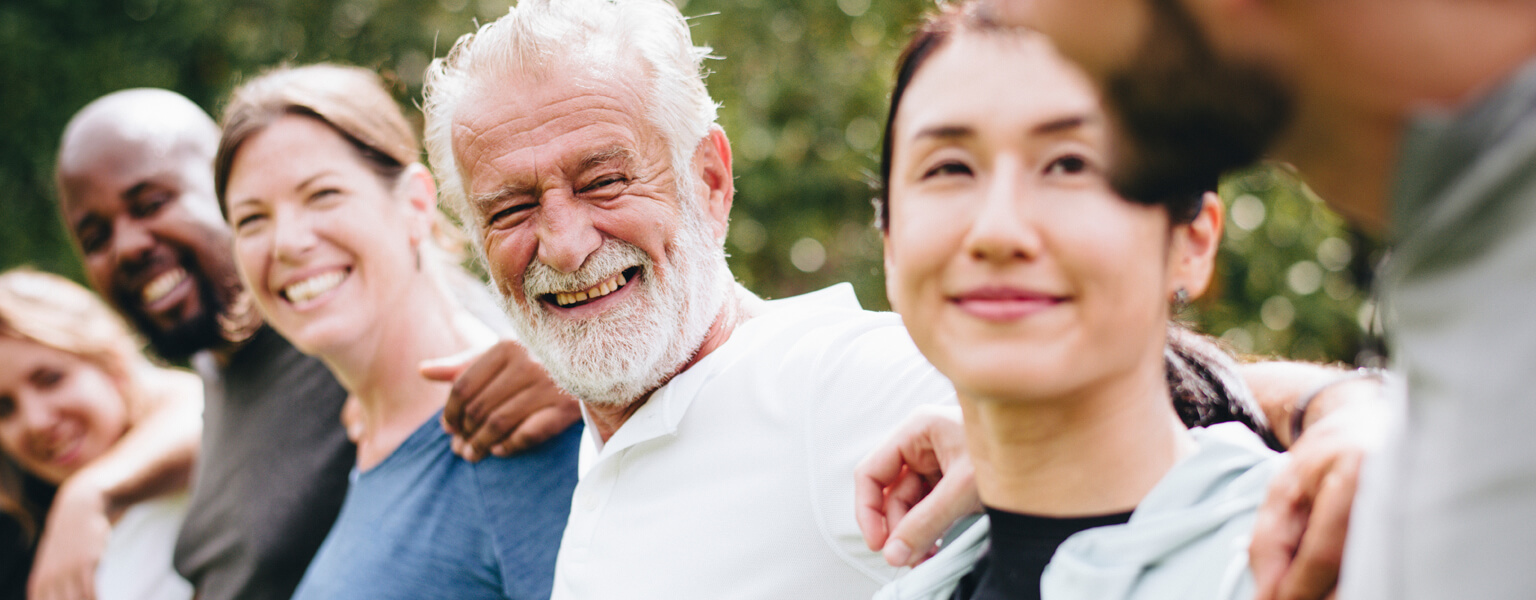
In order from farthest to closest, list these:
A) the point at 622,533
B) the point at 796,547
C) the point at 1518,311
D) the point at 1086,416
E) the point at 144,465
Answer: the point at 144,465 → the point at 622,533 → the point at 796,547 → the point at 1086,416 → the point at 1518,311

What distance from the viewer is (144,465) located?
3.51 m

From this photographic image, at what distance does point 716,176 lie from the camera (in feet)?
7.49

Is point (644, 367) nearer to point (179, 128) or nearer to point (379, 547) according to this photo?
point (379, 547)

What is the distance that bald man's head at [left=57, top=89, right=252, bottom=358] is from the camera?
3.38 metres

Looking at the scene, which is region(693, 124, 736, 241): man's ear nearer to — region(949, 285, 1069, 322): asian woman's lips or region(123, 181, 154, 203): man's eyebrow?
region(949, 285, 1069, 322): asian woman's lips

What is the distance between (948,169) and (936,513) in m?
0.46

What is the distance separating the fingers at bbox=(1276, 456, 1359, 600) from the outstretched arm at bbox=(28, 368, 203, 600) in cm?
346

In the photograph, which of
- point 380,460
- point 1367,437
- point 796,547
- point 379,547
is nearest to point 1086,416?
point 1367,437

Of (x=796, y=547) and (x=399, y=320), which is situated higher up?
(x=796, y=547)

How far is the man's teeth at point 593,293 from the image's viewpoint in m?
2.08

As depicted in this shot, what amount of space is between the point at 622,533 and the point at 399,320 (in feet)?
3.79

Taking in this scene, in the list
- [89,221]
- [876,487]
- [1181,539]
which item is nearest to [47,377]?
[89,221]

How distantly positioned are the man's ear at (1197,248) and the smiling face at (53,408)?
3794 mm

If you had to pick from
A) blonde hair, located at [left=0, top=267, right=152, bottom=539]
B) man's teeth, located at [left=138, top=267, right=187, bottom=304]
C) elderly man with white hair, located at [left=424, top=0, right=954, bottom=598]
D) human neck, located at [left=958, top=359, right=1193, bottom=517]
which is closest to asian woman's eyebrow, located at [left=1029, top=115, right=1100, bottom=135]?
human neck, located at [left=958, top=359, right=1193, bottom=517]
